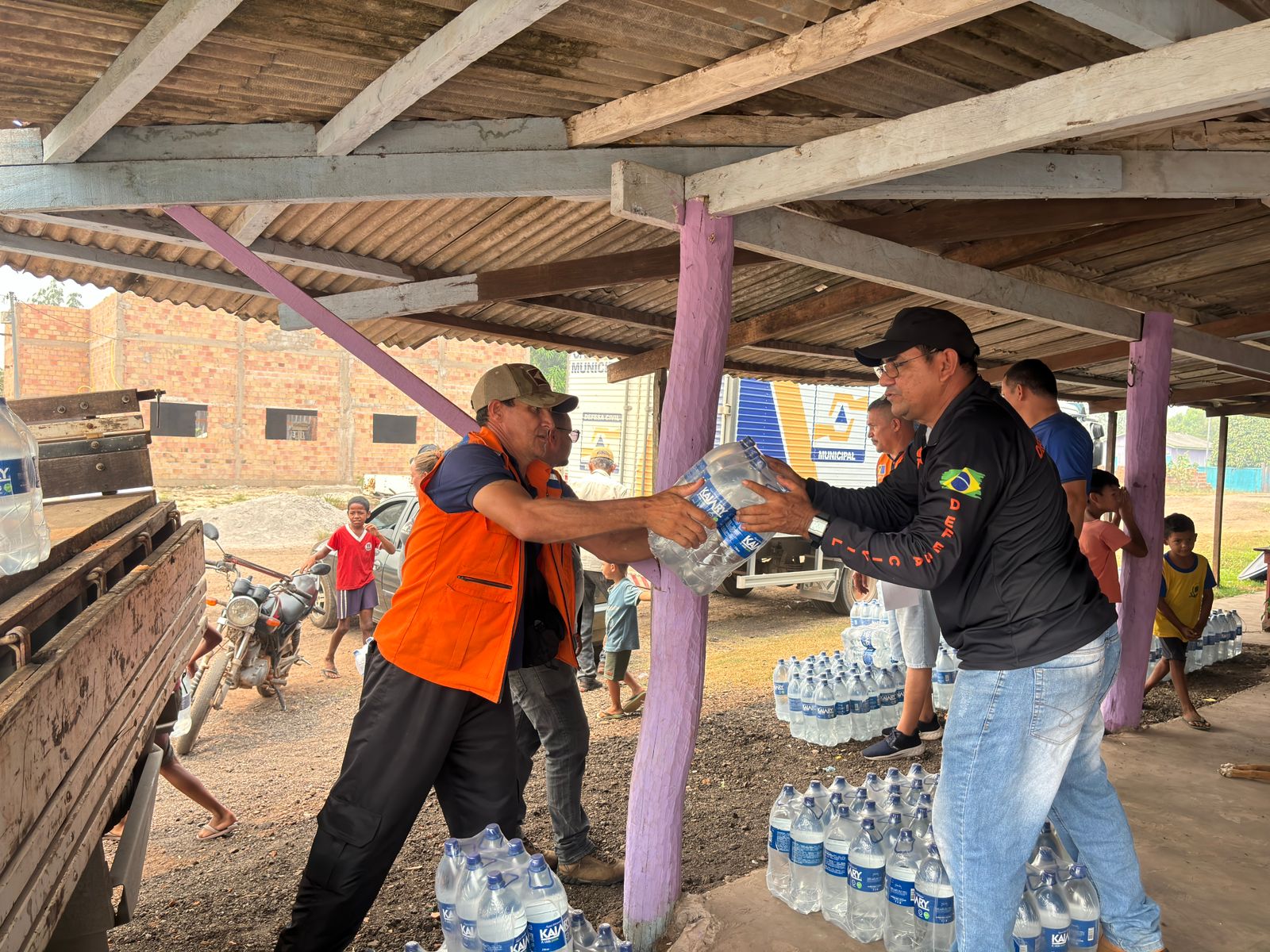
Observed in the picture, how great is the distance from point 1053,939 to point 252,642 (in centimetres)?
658

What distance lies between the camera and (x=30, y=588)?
2217mm

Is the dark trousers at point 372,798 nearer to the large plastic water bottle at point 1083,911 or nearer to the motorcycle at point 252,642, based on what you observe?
the large plastic water bottle at point 1083,911

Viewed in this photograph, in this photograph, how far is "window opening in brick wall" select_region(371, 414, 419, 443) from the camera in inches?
1046

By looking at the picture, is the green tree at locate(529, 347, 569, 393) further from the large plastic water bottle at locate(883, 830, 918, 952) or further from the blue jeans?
the blue jeans

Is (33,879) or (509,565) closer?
(33,879)

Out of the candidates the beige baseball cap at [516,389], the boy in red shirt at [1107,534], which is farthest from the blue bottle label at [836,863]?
the boy in red shirt at [1107,534]

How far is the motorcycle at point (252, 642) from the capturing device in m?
7.20

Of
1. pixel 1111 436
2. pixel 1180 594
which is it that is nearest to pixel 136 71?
pixel 1180 594

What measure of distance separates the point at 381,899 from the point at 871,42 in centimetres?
382

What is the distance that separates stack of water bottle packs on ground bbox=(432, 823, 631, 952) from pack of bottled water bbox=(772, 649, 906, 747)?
3.72 meters

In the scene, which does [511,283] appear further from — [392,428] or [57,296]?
[57,296]

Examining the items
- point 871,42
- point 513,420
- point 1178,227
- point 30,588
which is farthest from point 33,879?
point 1178,227

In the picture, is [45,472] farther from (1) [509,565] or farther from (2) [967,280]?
(2) [967,280]

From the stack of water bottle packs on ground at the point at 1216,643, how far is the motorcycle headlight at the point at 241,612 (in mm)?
7709
